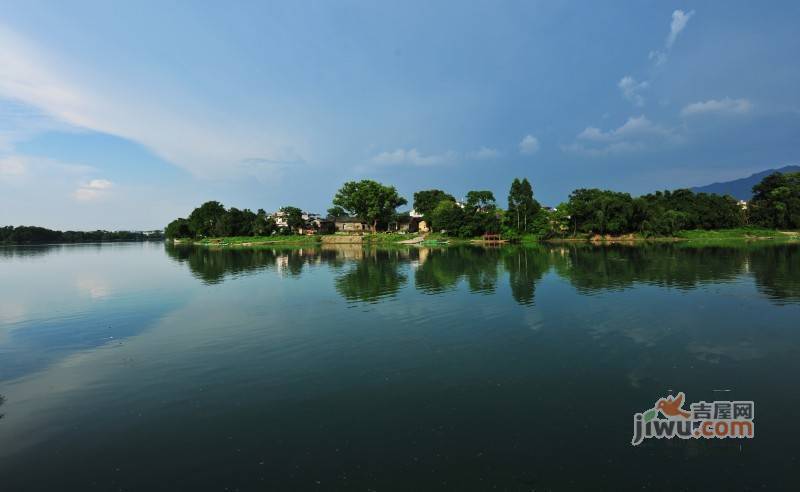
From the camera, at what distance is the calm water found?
7.35 meters

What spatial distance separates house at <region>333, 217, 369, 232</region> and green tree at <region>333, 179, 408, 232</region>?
46.3 ft

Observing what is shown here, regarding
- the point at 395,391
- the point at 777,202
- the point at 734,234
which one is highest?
the point at 777,202

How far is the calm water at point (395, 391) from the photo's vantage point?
7.35m

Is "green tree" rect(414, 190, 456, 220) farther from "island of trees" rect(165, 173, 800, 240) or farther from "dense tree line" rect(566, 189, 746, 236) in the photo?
"dense tree line" rect(566, 189, 746, 236)

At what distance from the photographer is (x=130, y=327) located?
19.3 meters

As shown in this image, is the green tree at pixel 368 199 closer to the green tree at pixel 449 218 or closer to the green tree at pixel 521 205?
the green tree at pixel 449 218

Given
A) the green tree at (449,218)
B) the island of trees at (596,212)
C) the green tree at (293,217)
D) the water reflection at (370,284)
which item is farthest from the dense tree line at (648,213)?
the green tree at (293,217)

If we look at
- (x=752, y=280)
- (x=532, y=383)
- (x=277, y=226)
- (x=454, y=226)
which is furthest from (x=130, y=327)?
(x=277, y=226)

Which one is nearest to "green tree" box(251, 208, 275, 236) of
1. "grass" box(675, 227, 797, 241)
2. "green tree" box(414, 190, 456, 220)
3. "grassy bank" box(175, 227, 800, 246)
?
"grassy bank" box(175, 227, 800, 246)

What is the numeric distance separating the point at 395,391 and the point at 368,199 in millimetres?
103468

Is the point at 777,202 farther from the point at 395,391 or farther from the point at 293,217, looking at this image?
the point at 293,217

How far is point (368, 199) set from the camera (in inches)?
4424

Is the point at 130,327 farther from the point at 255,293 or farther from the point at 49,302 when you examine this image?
the point at 49,302

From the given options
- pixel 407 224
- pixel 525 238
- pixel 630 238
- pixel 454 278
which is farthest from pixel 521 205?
pixel 454 278
